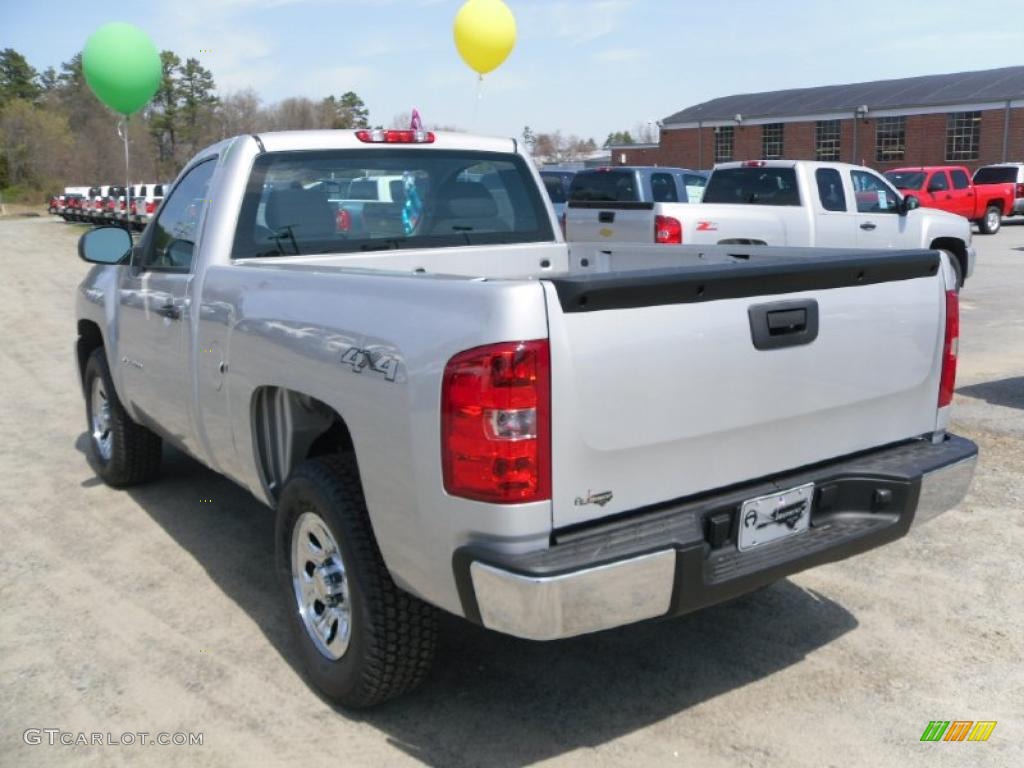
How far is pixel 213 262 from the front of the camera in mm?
4160

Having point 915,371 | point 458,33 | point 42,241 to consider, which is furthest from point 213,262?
point 42,241

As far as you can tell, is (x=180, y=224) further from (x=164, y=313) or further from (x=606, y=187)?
(x=606, y=187)

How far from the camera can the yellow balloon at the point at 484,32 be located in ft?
47.0

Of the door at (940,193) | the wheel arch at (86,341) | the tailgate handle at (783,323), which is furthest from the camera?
the door at (940,193)

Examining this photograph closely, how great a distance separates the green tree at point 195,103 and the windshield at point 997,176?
175 ft

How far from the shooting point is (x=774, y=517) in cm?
309

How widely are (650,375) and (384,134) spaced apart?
7.70 feet

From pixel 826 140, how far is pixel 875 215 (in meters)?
36.7

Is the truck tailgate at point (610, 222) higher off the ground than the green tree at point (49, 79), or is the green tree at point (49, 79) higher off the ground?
the green tree at point (49, 79)

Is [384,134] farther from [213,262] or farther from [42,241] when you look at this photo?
[42,241]

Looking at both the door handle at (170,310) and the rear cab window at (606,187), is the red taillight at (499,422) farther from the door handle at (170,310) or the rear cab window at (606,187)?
the rear cab window at (606,187)

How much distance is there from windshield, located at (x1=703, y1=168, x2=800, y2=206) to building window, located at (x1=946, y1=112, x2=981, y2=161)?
111 ft

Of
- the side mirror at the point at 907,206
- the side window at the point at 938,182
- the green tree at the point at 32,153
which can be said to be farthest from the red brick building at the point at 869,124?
the green tree at the point at 32,153

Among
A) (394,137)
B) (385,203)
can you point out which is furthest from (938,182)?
(385,203)
